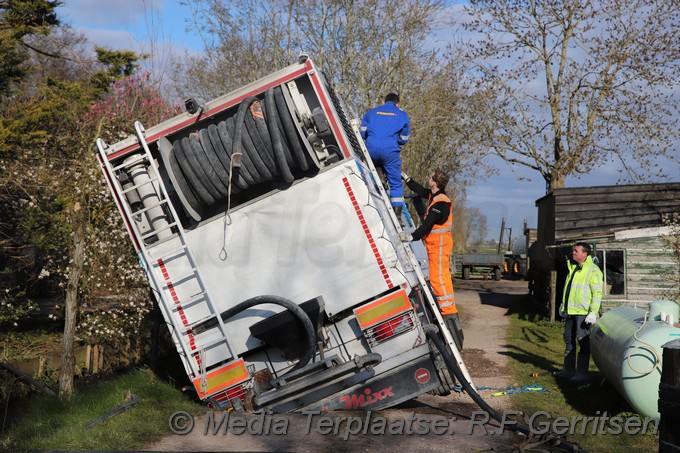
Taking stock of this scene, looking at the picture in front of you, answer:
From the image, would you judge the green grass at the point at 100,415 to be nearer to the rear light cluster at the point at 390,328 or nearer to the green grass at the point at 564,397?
the rear light cluster at the point at 390,328

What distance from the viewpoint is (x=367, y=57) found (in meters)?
21.6

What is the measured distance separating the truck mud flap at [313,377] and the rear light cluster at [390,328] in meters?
0.23

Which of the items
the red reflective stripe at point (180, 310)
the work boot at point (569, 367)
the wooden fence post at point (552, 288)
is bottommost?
the wooden fence post at point (552, 288)

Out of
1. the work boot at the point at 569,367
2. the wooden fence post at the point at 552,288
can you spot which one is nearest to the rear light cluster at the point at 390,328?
the work boot at the point at 569,367

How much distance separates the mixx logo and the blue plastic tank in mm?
2347

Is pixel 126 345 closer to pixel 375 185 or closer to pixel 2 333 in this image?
pixel 2 333

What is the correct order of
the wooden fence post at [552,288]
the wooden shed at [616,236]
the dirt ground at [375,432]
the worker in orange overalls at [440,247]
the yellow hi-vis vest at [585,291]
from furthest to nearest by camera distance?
the wooden fence post at [552,288] < the wooden shed at [616,236] < the yellow hi-vis vest at [585,291] < the worker in orange overalls at [440,247] < the dirt ground at [375,432]

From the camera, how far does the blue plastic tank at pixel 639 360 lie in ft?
25.0

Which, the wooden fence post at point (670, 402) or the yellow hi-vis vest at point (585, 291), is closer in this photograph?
the wooden fence post at point (670, 402)

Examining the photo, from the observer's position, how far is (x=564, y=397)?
366 inches

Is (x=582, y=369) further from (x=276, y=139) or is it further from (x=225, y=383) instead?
(x=276, y=139)

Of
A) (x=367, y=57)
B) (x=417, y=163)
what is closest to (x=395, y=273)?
(x=367, y=57)

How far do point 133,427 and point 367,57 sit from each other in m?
15.9

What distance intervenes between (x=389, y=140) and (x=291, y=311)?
3.58 metres
